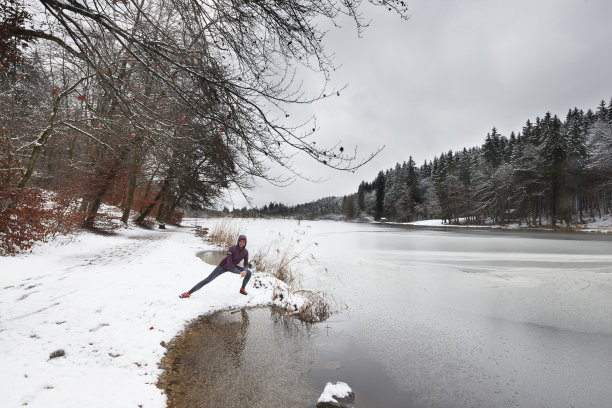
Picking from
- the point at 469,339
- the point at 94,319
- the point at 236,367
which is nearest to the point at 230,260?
Result: the point at 94,319

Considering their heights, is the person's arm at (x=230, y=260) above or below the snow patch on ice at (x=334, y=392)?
above

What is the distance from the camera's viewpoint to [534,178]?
4278 centimetres

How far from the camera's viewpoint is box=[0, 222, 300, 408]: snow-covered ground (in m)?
2.71

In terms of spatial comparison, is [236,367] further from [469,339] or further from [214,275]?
[469,339]

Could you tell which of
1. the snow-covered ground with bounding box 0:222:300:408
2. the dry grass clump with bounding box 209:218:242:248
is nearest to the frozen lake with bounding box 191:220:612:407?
the snow-covered ground with bounding box 0:222:300:408

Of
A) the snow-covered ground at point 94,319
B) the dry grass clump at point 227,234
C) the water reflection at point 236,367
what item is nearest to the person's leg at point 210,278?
the snow-covered ground at point 94,319

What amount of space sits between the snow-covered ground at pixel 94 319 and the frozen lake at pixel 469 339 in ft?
6.64

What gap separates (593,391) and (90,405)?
17.4 ft

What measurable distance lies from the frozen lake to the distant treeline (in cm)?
2765

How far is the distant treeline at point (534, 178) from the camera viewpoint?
39.5 metres

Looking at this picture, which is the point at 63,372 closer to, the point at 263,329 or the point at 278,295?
the point at 263,329

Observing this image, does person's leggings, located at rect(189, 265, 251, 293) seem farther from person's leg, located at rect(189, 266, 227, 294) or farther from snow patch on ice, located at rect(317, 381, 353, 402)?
snow patch on ice, located at rect(317, 381, 353, 402)

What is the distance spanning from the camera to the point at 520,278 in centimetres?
884

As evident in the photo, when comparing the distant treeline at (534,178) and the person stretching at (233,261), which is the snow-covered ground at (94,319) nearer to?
the person stretching at (233,261)
